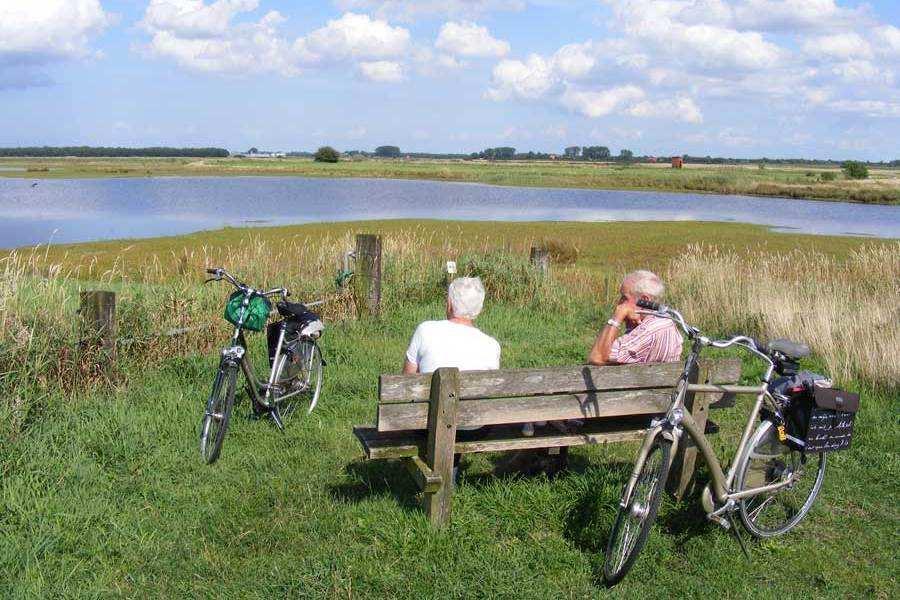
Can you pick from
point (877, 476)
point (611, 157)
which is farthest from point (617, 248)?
point (611, 157)

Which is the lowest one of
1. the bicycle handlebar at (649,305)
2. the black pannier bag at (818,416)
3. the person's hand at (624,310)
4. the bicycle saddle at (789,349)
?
the black pannier bag at (818,416)

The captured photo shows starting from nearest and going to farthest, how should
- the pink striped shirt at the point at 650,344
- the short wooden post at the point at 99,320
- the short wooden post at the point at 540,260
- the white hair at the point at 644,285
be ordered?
the white hair at the point at 644,285 < the pink striped shirt at the point at 650,344 < the short wooden post at the point at 99,320 < the short wooden post at the point at 540,260

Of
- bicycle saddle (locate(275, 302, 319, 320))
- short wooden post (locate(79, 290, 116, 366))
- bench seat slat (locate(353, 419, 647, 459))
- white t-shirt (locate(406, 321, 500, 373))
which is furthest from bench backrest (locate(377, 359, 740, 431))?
short wooden post (locate(79, 290, 116, 366))

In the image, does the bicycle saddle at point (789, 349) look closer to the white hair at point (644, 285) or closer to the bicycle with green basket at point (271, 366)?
the white hair at point (644, 285)

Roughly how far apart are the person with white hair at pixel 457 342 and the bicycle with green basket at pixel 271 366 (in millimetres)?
1415

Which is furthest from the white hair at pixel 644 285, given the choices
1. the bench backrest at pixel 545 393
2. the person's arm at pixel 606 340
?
the bench backrest at pixel 545 393

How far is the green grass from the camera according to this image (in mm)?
3686

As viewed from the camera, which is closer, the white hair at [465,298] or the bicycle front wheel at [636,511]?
the bicycle front wheel at [636,511]

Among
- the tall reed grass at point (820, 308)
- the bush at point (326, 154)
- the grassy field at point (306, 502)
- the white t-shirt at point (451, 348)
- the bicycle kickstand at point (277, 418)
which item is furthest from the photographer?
the bush at point (326, 154)

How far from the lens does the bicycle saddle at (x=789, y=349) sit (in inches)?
155

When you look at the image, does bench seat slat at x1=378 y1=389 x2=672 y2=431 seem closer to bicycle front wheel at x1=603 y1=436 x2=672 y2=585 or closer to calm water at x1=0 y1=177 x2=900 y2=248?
bicycle front wheel at x1=603 y1=436 x2=672 y2=585

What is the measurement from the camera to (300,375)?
632 cm

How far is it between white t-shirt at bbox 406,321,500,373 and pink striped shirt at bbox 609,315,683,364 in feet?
2.98

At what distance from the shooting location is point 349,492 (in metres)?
4.61
